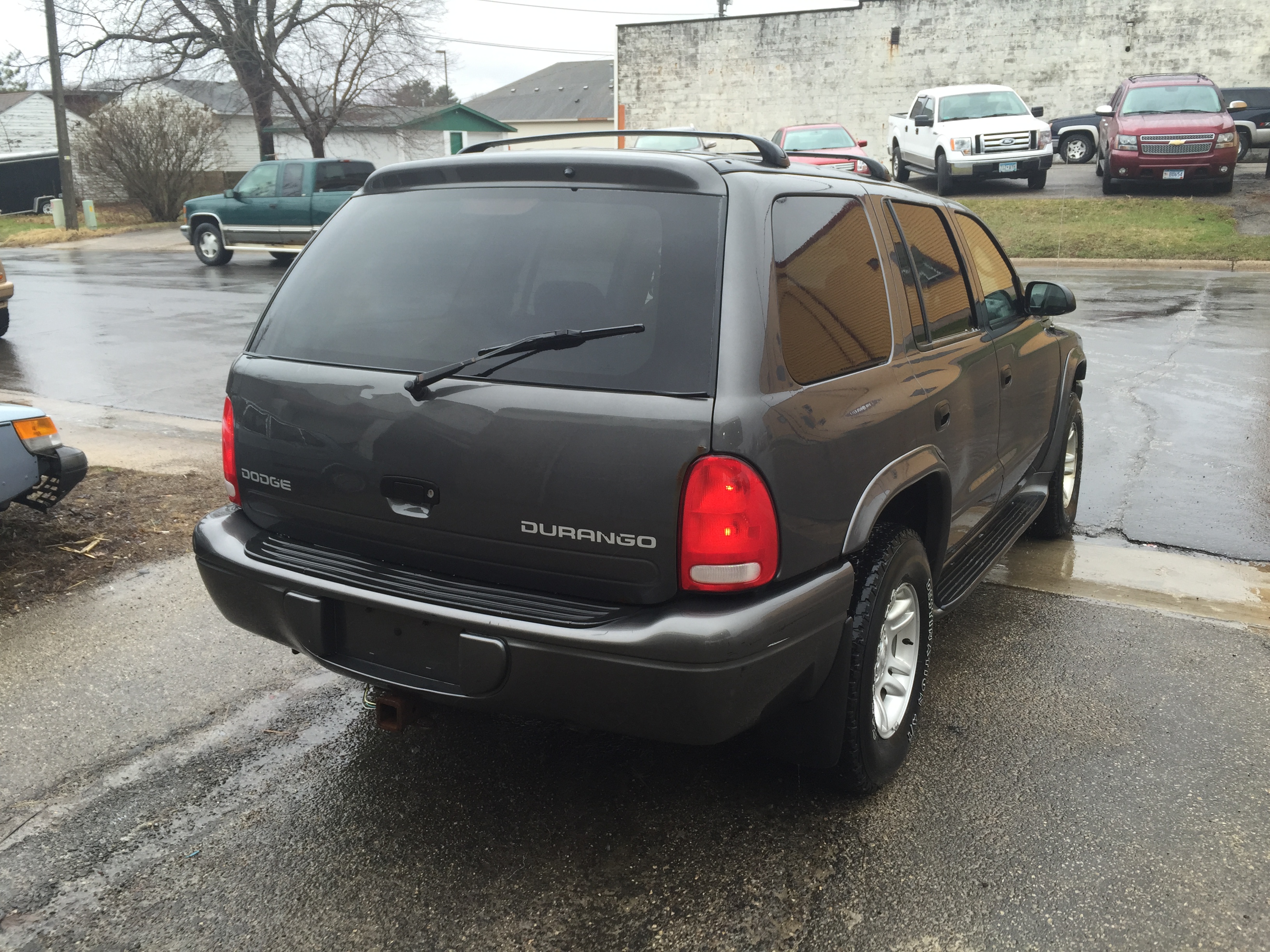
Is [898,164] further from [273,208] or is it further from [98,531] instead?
[98,531]

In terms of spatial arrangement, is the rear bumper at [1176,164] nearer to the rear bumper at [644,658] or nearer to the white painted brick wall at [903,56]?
the white painted brick wall at [903,56]

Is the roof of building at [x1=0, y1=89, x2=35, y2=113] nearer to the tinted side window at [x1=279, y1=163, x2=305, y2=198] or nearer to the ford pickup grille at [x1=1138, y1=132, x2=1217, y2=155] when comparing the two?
the tinted side window at [x1=279, y1=163, x2=305, y2=198]

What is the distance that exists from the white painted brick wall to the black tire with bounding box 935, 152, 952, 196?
17.1 m

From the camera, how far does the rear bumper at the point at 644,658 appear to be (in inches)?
96.1

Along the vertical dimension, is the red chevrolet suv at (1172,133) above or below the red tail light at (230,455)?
above

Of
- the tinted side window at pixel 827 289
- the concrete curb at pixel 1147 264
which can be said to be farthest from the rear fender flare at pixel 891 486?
the concrete curb at pixel 1147 264

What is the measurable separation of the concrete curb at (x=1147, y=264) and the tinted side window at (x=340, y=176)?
11.5 m

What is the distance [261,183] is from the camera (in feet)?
64.4

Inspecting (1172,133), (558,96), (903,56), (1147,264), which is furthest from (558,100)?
(1147,264)

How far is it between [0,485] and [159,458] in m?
2.28

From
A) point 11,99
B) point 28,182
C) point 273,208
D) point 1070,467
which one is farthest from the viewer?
point 11,99

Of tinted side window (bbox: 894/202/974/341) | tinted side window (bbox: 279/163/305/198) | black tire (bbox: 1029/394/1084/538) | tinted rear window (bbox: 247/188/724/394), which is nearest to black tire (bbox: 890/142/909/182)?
tinted side window (bbox: 279/163/305/198)

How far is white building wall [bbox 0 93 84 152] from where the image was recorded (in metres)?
51.9

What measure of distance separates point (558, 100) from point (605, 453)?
66789mm
